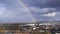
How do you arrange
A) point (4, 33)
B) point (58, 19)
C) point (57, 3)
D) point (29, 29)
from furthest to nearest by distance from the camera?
1. point (57, 3)
2. point (58, 19)
3. point (29, 29)
4. point (4, 33)

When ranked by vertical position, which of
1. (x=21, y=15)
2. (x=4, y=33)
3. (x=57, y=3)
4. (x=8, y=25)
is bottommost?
(x=4, y=33)

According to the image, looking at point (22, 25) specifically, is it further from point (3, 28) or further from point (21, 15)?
point (21, 15)

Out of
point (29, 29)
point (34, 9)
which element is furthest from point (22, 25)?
point (34, 9)

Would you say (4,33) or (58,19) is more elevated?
(58,19)

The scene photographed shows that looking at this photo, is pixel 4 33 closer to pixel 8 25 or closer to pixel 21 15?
pixel 8 25

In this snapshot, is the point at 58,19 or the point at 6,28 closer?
the point at 6,28

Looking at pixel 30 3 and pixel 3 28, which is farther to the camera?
pixel 30 3

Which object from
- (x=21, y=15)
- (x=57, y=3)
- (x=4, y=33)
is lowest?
(x=4, y=33)

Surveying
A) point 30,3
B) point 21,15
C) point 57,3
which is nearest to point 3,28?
point 21,15

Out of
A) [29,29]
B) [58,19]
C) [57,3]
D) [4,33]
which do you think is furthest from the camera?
[57,3]
